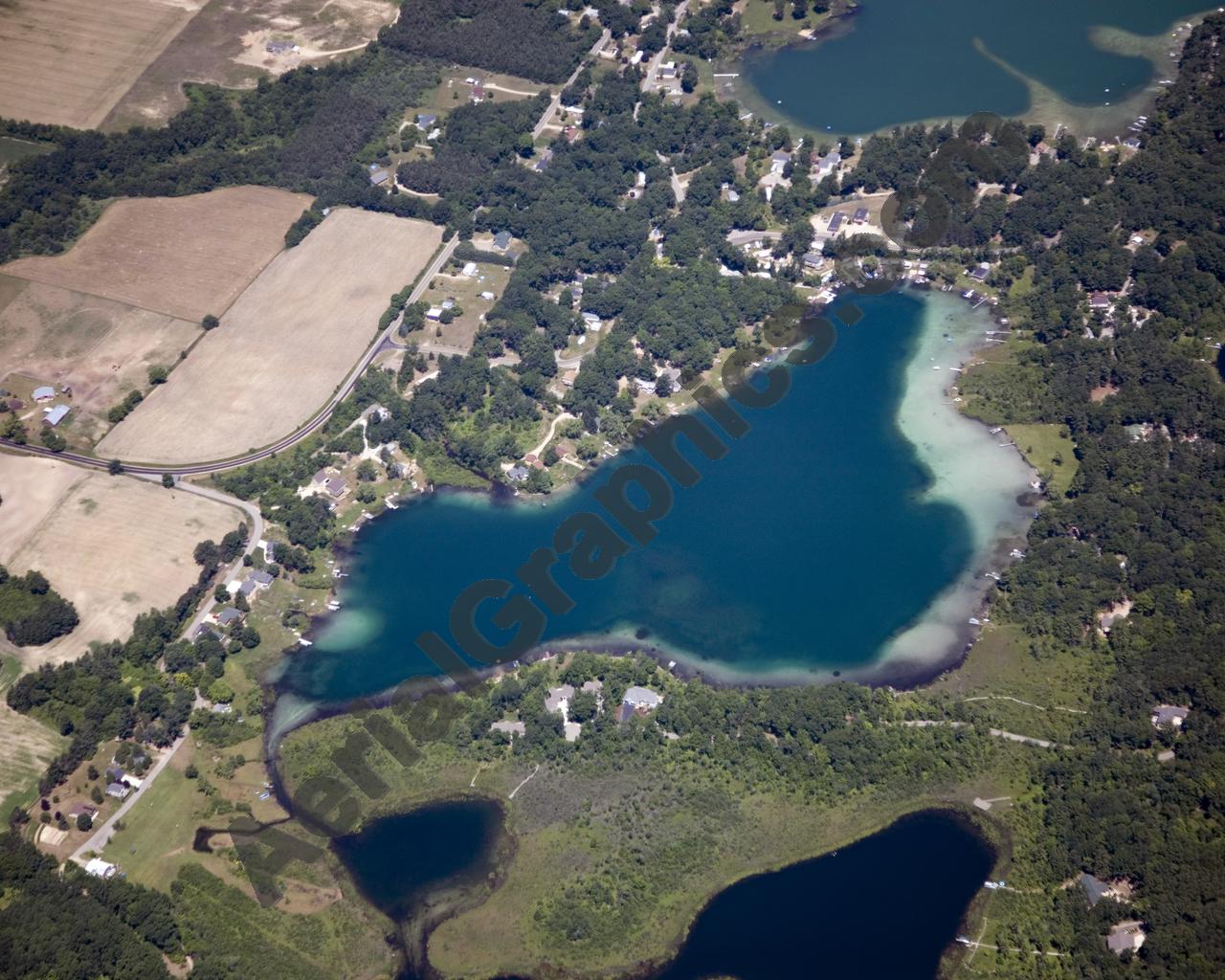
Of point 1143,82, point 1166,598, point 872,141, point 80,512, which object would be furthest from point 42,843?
point 1143,82

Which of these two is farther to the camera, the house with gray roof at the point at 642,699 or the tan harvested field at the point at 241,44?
the tan harvested field at the point at 241,44

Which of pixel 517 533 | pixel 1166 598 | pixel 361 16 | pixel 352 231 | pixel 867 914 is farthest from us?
pixel 361 16

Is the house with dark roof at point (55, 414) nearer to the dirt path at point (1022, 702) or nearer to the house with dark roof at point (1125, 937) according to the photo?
the dirt path at point (1022, 702)

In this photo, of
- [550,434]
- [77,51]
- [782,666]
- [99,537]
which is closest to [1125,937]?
[782,666]

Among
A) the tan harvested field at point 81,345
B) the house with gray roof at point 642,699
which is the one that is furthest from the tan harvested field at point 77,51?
the house with gray roof at point 642,699

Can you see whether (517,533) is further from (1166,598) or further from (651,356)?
(1166,598)

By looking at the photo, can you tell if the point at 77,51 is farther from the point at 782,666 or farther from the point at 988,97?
the point at 782,666

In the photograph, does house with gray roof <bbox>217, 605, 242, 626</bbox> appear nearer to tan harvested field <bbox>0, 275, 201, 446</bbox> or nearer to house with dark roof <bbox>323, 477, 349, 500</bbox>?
house with dark roof <bbox>323, 477, 349, 500</bbox>
